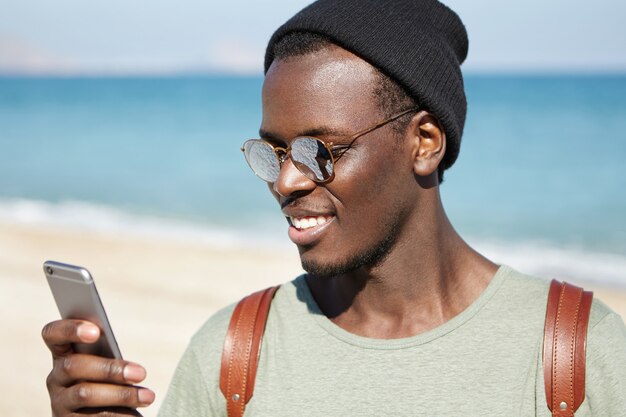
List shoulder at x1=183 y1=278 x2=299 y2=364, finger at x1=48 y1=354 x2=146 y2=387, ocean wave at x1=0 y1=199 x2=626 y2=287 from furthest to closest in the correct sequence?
ocean wave at x1=0 y1=199 x2=626 y2=287 < shoulder at x1=183 y1=278 x2=299 y2=364 < finger at x1=48 y1=354 x2=146 y2=387

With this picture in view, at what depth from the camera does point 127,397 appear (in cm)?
221

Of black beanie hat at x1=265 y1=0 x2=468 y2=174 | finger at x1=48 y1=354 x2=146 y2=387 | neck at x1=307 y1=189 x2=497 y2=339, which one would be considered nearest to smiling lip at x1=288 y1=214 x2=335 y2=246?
neck at x1=307 y1=189 x2=497 y2=339

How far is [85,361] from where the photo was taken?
2260 mm

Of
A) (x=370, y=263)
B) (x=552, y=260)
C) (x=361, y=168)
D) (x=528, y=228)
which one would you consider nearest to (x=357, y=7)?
(x=361, y=168)

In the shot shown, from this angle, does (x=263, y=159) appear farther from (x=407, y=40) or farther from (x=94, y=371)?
(x=94, y=371)

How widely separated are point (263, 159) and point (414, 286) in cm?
64

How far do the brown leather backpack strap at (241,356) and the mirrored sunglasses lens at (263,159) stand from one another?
43cm

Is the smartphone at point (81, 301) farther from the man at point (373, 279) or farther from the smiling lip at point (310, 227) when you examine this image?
the smiling lip at point (310, 227)

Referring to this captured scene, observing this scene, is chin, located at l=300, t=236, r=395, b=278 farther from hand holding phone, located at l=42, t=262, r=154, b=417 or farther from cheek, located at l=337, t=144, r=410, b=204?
hand holding phone, located at l=42, t=262, r=154, b=417

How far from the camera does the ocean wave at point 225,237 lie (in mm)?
13227

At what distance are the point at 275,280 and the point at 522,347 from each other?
9.99 m

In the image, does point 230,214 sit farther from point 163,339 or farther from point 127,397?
point 127,397

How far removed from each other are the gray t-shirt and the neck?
0.20 ft

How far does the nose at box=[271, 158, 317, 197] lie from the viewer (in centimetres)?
244
